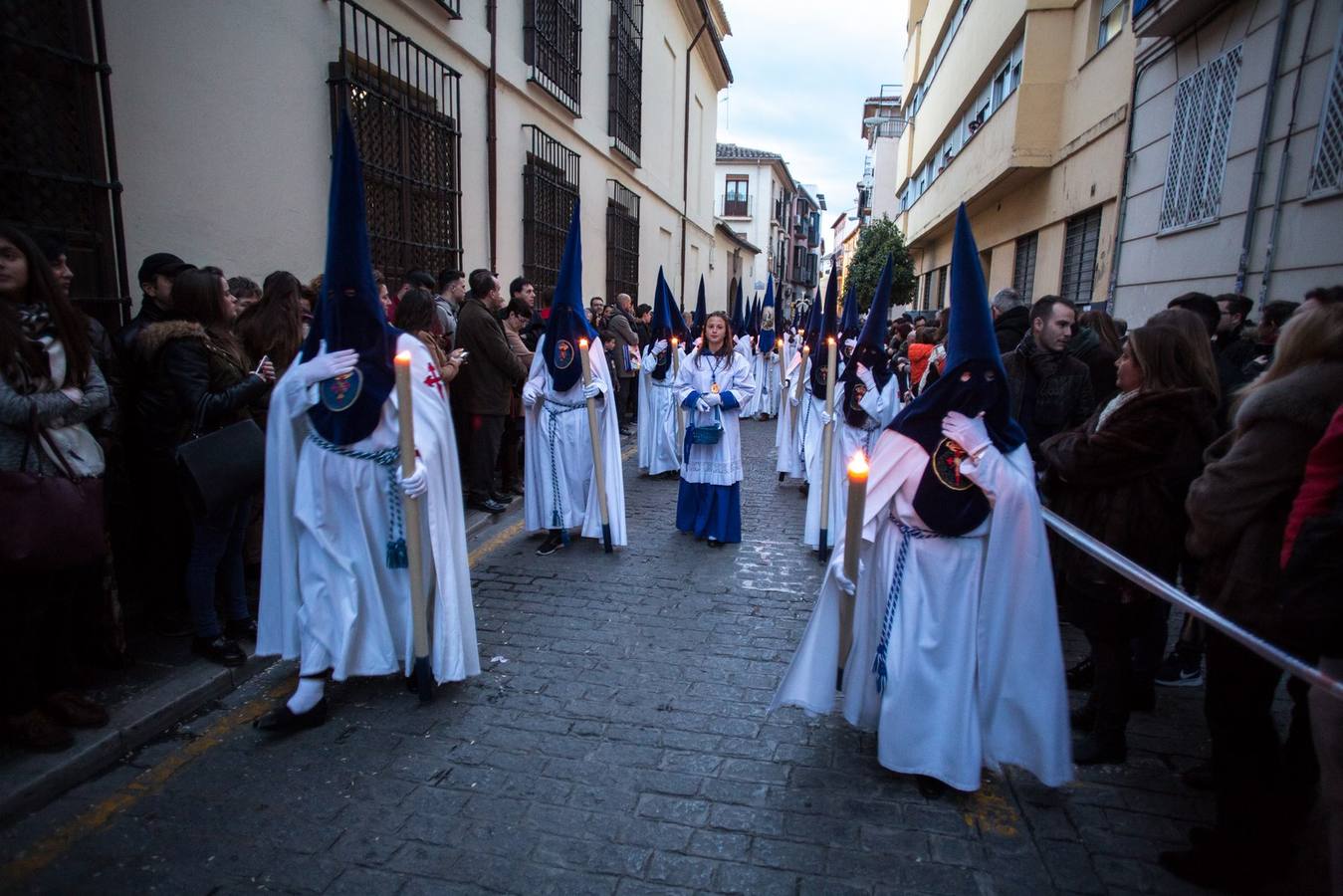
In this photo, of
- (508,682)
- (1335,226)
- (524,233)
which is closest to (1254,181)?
(1335,226)

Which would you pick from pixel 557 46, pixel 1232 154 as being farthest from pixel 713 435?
pixel 557 46

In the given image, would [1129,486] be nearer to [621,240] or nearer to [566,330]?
[566,330]

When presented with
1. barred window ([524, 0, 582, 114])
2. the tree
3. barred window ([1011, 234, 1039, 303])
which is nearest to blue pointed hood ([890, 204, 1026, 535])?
barred window ([524, 0, 582, 114])

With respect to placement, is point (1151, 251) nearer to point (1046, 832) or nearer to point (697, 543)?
point (697, 543)

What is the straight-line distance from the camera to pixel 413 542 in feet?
10.9

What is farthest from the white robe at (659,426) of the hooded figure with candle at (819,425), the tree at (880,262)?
the tree at (880,262)

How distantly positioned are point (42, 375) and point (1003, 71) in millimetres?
15559

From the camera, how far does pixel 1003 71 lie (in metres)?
14.1

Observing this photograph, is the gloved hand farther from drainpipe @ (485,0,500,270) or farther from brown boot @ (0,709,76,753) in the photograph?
drainpipe @ (485,0,500,270)

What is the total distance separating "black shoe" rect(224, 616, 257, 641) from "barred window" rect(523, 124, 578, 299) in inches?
280

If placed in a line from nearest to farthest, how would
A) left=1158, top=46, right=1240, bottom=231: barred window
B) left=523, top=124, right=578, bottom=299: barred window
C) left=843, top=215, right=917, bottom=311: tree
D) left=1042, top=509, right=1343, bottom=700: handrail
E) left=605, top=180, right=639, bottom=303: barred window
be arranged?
left=1042, top=509, right=1343, bottom=700: handrail, left=1158, top=46, right=1240, bottom=231: barred window, left=523, top=124, right=578, bottom=299: barred window, left=605, top=180, right=639, bottom=303: barred window, left=843, top=215, right=917, bottom=311: tree

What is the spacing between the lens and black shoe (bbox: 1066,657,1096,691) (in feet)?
12.9

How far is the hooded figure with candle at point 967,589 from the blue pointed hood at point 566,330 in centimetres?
331

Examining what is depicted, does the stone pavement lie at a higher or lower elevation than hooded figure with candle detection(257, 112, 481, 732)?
lower
